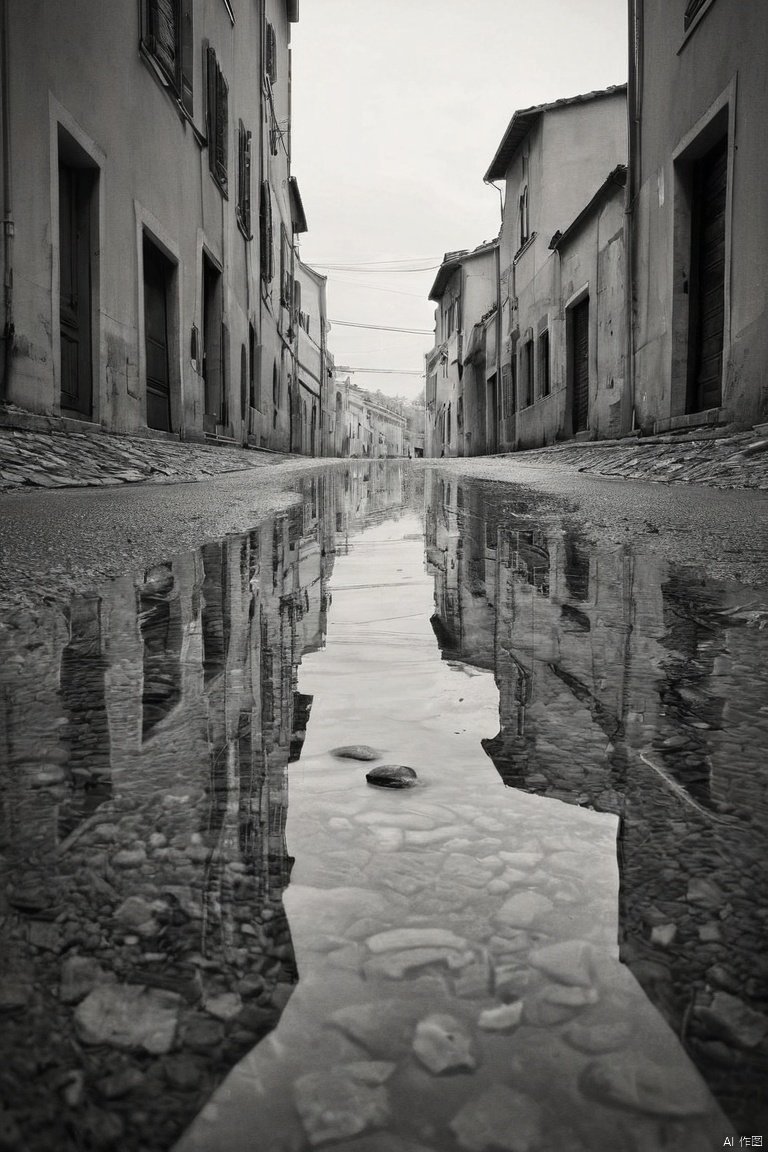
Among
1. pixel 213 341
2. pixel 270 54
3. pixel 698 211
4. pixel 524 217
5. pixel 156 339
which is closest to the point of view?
pixel 698 211

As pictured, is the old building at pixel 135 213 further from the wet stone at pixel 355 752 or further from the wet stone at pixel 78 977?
the wet stone at pixel 78 977

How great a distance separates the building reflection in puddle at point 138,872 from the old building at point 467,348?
75.6 feet

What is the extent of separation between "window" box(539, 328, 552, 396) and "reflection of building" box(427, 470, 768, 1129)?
1565 centimetres

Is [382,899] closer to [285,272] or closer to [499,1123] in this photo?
[499,1123]

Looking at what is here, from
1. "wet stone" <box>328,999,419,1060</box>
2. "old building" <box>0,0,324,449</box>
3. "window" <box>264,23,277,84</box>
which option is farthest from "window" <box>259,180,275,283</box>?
"wet stone" <box>328,999,419,1060</box>

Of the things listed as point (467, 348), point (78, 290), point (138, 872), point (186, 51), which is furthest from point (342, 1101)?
point (467, 348)

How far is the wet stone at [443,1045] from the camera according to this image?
0.53 metres

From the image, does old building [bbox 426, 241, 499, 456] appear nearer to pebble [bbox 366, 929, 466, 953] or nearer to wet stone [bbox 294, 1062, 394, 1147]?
pebble [bbox 366, 929, 466, 953]

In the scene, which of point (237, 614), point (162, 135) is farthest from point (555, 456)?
point (237, 614)

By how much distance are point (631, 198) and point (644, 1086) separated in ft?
39.0

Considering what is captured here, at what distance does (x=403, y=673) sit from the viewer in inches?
56.0

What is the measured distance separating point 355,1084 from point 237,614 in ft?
4.55

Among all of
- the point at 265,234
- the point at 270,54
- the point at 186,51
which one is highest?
the point at 270,54

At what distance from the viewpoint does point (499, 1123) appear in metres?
0.49
